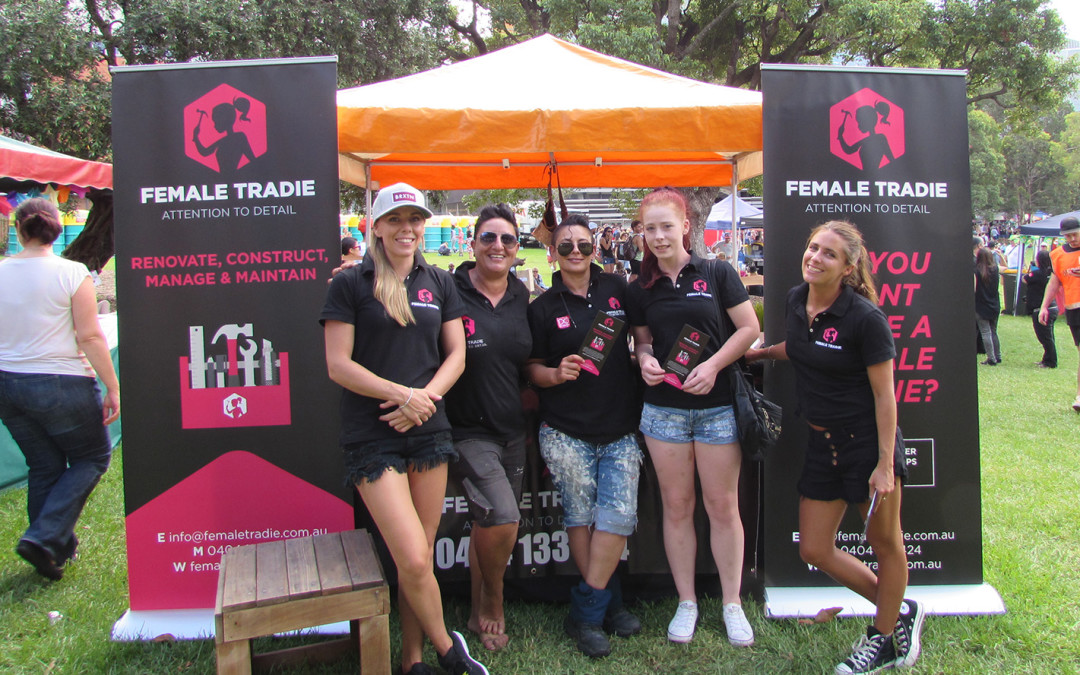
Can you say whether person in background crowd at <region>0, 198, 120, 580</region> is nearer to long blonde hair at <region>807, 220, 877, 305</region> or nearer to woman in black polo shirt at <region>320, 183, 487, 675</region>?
woman in black polo shirt at <region>320, 183, 487, 675</region>

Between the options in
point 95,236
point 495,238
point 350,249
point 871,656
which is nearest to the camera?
point 871,656

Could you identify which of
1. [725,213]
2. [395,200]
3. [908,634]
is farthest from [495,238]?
[725,213]

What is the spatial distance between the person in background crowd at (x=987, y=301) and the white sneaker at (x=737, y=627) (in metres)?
8.14

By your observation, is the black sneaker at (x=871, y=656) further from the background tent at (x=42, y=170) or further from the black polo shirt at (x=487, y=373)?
the background tent at (x=42, y=170)

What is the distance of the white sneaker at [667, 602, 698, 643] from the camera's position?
312 centimetres

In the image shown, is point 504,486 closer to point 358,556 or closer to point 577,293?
point 358,556

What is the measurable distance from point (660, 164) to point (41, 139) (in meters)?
9.14

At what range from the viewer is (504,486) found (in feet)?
9.65

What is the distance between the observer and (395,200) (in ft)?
8.70

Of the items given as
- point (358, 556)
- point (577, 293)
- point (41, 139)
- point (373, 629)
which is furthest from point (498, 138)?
point (41, 139)

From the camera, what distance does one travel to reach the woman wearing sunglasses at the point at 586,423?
120 inches

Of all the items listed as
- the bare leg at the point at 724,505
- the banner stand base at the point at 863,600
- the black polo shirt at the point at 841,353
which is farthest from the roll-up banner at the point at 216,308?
the banner stand base at the point at 863,600

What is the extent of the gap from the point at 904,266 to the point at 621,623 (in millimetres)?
2063

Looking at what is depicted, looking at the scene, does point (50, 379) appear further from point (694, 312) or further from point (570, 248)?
point (694, 312)
